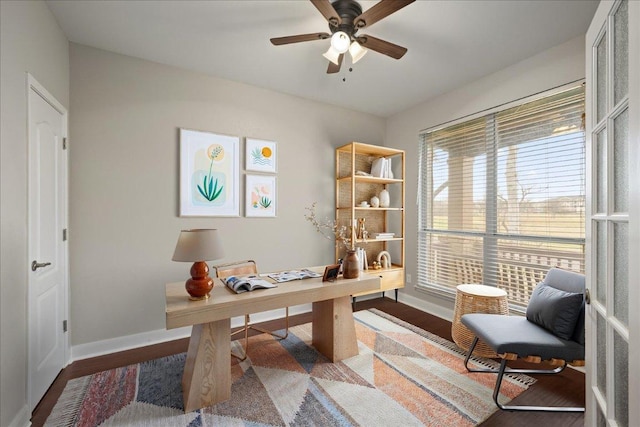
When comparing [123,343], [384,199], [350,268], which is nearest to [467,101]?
[384,199]

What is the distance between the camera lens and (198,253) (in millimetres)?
1680

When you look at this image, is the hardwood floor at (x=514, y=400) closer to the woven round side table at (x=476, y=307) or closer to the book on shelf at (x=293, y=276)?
the woven round side table at (x=476, y=307)

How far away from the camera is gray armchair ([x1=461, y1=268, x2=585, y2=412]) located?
1734mm

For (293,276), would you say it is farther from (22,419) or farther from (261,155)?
(22,419)

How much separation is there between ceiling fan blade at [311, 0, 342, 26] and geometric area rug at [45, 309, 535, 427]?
8.06ft

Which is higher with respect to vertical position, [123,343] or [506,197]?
[506,197]

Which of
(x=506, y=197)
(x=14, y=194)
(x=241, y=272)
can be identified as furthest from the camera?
(x=506, y=197)

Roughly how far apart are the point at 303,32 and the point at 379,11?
32.4 inches

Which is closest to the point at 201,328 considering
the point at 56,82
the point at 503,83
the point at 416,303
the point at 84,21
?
the point at 56,82

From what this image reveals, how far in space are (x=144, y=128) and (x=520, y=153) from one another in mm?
3623

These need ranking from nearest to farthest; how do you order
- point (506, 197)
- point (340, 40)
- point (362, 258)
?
point (340, 40)
point (506, 197)
point (362, 258)

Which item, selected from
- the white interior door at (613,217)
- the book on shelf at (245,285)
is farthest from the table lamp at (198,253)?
the white interior door at (613,217)

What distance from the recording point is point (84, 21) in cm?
211

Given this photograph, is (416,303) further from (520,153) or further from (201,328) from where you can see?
(201,328)
